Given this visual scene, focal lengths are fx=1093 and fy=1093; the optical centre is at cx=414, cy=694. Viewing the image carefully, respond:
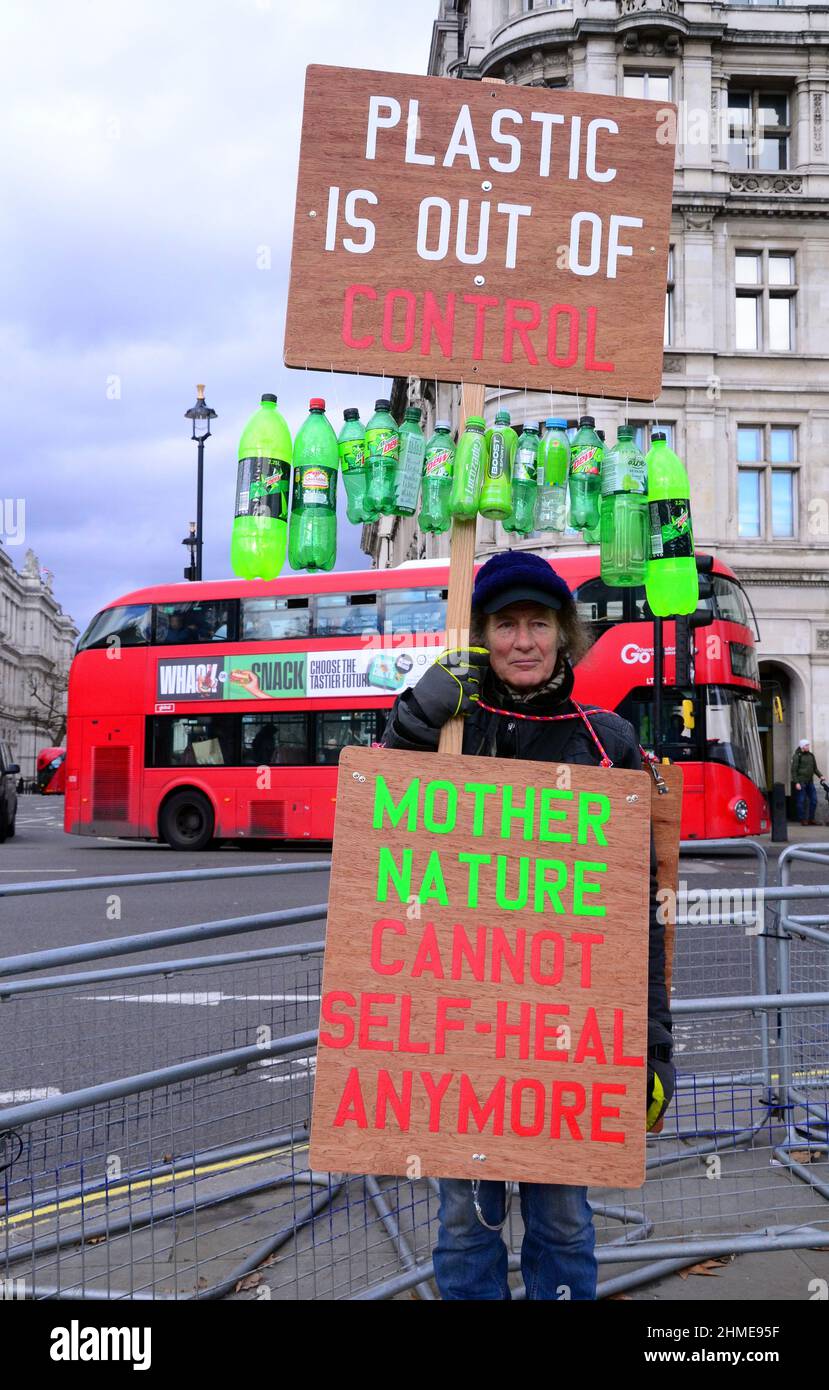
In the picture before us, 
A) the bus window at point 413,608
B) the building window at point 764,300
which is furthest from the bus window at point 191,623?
the building window at point 764,300

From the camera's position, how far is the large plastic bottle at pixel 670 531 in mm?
3092

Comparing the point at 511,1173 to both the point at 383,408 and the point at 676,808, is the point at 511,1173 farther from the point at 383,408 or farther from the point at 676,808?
the point at 383,408

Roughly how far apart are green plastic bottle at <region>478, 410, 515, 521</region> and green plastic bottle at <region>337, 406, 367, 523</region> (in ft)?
1.86

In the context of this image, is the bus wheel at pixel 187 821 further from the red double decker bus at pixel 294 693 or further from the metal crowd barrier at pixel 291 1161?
the metal crowd barrier at pixel 291 1161

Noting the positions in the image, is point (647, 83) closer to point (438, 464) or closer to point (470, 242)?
point (470, 242)

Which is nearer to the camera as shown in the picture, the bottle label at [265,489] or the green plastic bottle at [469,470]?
the green plastic bottle at [469,470]

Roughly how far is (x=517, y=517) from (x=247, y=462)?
0.75 meters

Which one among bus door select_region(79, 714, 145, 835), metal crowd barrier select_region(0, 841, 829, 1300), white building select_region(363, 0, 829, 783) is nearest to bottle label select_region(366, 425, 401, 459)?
metal crowd barrier select_region(0, 841, 829, 1300)

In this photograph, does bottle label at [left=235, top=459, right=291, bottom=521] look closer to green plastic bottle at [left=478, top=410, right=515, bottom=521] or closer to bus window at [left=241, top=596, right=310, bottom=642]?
green plastic bottle at [left=478, top=410, right=515, bottom=521]

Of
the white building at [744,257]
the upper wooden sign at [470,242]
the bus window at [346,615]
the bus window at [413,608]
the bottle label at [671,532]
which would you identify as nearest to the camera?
the upper wooden sign at [470,242]

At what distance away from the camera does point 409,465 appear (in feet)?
9.70

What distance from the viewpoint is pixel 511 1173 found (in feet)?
7.73

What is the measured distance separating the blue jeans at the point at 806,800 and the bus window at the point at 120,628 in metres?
13.8
